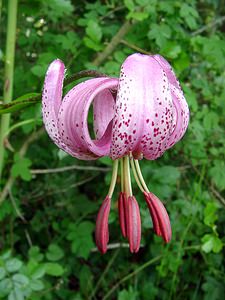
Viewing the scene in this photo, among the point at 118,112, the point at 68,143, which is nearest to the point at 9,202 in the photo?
the point at 68,143

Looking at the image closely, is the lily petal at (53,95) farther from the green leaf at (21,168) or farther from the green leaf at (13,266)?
the green leaf at (21,168)

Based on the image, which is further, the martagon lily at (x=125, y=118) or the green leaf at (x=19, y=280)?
the green leaf at (x=19, y=280)

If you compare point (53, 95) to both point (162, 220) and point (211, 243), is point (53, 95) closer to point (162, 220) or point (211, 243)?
point (162, 220)

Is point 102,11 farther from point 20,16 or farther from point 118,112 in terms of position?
point 118,112

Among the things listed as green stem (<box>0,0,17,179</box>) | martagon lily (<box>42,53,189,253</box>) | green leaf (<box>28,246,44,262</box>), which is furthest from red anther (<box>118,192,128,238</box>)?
green leaf (<box>28,246,44,262</box>)

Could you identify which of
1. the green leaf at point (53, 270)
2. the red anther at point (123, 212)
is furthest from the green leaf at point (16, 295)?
the red anther at point (123, 212)

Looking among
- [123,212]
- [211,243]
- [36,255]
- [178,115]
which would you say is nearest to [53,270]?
[36,255]

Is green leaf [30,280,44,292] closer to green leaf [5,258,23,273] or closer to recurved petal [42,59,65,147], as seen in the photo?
green leaf [5,258,23,273]
